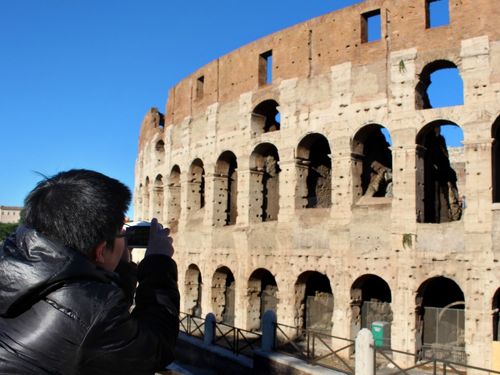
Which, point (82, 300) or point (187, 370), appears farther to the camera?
point (187, 370)

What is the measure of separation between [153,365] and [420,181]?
15211 millimetres

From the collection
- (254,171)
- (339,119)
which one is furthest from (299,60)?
(254,171)

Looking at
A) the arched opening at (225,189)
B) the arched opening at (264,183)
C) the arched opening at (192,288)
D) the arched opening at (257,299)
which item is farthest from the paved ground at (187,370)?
the arched opening at (192,288)

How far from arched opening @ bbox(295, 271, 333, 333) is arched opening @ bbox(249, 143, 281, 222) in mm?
3063

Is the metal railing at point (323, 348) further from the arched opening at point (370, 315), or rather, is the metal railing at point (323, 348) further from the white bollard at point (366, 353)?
the white bollard at point (366, 353)

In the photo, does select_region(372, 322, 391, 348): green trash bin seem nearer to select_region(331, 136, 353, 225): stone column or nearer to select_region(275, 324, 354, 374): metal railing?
select_region(275, 324, 354, 374): metal railing

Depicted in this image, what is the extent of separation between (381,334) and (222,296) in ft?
25.4

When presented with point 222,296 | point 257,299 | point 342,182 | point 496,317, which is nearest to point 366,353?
point 496,317

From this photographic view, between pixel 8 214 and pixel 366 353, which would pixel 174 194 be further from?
pixel 8 214

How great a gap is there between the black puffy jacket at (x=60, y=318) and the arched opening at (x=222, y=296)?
20.3 meters

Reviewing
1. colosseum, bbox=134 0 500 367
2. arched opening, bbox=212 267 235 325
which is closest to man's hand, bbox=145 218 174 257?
colosseum, bbox=134 0 500 367

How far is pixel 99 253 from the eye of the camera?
5.91ft

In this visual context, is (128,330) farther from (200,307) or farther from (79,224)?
(200,307)

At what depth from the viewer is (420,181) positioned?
1591 cm
